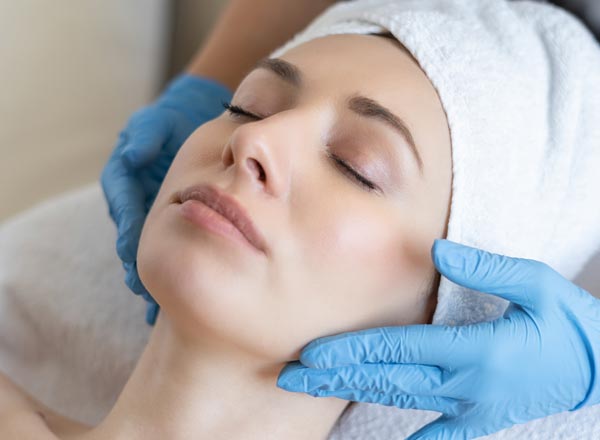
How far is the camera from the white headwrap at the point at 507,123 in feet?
3.43

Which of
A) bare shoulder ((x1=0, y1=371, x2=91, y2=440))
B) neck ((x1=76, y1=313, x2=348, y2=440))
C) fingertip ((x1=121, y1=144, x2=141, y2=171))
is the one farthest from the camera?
fingertip ((x1=121, y1=144, x2=141, y2=171))

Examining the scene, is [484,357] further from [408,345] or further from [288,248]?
[288,248]

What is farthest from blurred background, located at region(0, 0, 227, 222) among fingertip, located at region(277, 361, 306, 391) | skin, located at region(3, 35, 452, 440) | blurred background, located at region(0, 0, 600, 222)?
fingertip, located at region(277, 361, 306, 391)

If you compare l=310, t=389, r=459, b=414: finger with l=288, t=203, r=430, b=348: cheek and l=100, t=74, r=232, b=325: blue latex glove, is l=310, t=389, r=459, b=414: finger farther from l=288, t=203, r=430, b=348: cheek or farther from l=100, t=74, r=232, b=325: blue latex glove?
l=100, t=74, r=232, b=325: blue latex glove

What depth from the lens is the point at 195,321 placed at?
3.09ft

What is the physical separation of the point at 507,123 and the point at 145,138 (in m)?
0.65

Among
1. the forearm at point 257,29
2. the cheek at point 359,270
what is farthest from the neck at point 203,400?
the forearm at point 257,29

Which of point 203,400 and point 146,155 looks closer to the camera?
point 203,400

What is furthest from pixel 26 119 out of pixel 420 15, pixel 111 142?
pixel 420 15

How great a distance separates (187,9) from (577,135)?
4.94ft

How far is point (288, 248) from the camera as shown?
92 cm

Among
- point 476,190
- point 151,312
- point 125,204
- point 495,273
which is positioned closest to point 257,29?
point 125,204

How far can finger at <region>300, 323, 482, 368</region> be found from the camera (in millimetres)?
959

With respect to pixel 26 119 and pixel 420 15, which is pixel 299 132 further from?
pixel 26 119
